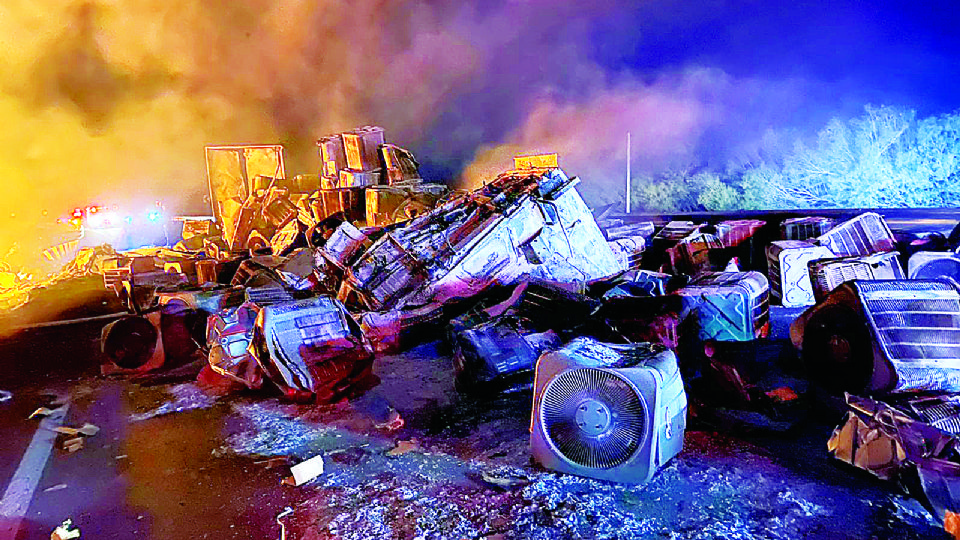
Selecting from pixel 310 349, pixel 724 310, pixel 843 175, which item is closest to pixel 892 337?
pixel 724 310

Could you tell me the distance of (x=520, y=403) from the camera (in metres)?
4.21

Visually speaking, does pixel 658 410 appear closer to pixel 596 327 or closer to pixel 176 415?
pixel 596 327

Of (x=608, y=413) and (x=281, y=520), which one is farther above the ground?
(x=608, y=413)

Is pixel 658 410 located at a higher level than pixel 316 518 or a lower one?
higher


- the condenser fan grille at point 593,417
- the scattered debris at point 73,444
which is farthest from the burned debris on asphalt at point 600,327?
→ the scattered debris at point 73,444

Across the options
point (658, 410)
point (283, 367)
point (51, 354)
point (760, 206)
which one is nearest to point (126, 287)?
point (51, 354)

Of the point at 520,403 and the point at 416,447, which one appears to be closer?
the point at 416,447

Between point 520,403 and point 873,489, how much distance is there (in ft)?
7.09

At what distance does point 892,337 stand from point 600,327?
1912 millimetres

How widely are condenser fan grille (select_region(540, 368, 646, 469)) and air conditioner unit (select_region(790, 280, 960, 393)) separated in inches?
65.3

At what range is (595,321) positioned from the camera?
465 cm

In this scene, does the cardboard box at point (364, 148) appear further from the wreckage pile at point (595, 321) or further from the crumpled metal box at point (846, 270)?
the crumpled metal box at point (846, 270)

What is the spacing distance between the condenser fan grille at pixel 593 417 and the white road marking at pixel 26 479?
2.82 meters

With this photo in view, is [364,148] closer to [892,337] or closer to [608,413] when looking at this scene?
[608,413]
